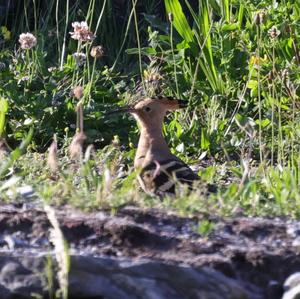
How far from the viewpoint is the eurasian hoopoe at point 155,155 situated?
518 cm

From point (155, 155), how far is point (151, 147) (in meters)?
0.13

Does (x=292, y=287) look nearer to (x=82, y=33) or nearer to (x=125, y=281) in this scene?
(x=125, y=281)

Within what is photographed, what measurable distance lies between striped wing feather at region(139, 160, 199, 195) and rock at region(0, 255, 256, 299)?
1.65m

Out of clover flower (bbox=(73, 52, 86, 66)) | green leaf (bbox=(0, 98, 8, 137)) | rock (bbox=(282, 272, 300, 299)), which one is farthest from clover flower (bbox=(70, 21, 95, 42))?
rock (bbox=(282, 272, 300, 299))

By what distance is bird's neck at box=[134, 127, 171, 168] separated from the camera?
555cm

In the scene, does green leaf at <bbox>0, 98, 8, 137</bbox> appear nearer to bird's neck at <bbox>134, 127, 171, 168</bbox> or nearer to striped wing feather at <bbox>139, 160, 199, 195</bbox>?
bird's neck at <bbox>134, 127, 171, 168</bbox>

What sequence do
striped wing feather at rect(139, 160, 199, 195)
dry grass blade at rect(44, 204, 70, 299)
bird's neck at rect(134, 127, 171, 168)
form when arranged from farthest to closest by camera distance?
bird's neck at rect(134, 127, 171, 168) → striped wing feather at rect(139, 160, 199, 195) → dry grass blade at rect(44, 204, 70, 299)

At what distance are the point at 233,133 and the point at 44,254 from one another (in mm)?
3199

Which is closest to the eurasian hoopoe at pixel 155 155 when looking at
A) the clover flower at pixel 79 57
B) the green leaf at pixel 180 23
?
the clover flower at pixel 79 57

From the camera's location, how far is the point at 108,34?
8602 millimetres

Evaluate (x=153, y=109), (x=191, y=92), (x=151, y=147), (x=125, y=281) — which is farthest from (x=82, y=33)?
(x=125, y=281)

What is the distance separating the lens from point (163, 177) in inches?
208

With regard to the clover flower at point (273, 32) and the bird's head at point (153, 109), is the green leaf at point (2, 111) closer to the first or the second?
the bird's head at point (153, 109)

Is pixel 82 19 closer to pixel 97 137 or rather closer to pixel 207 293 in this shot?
pixel 97 137
